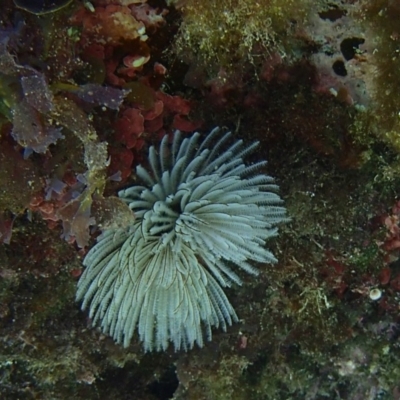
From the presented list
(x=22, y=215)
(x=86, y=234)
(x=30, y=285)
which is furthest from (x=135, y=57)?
(x=30, y=285)

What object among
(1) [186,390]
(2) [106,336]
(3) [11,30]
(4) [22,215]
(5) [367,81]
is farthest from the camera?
(1) [186,390]

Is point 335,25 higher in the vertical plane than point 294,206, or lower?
higher

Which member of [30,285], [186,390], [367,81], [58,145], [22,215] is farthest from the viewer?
[186,390]

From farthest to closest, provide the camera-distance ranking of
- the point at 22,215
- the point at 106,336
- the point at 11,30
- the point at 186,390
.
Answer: the point at 186,390 → the point at 106,336 → the point at 22,215 → the point at 11,30

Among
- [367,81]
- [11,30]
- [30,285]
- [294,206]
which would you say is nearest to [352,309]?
[294,206]

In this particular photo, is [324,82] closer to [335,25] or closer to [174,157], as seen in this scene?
[335,25]

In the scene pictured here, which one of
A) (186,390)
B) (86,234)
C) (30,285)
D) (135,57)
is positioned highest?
(135,57)

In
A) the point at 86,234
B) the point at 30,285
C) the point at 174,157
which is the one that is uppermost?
the point at 174,157

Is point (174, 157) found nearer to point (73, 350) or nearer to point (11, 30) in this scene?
point (11, 30)

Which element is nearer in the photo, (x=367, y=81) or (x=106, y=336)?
(x=367, y=81)
